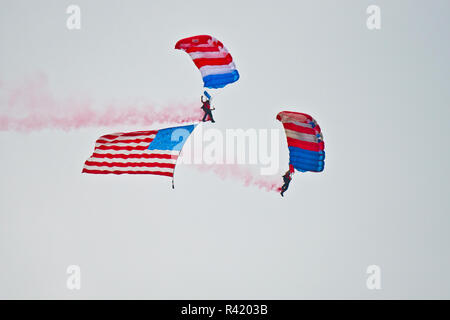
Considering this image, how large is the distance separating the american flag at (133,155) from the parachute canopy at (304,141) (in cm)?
369

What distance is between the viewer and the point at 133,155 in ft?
92.0

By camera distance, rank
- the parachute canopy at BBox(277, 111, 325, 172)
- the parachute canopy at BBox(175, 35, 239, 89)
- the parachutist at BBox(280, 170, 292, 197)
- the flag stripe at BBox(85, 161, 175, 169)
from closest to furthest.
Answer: the parachute canopy at BBox(277, 111, 325, 172)
the parachute canopy at BBox(175, 35, 239, 89)
the flag stripe at BBox(85, 161, 175, 169)
the parachutist at BBox(280, 170, 292, 197)

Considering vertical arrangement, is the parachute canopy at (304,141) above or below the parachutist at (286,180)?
above

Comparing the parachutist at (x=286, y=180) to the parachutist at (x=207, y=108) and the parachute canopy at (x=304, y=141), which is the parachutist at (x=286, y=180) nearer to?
the parachute canopy at (x=304, y=141)

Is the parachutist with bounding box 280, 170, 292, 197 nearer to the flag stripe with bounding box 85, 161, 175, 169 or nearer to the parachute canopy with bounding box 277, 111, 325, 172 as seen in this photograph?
the parachute canopy with bounding box 277, 111, 325, 172

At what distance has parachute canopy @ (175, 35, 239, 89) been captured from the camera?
26516 mm

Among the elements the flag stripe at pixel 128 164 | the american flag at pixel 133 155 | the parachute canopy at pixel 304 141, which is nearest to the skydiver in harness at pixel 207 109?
the american flag at pixel 133 155

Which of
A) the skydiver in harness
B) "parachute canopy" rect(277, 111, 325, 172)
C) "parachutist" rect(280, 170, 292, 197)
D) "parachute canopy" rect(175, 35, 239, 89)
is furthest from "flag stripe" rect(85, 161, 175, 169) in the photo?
"parachute canopy" rect(277, 111, 325, 172)

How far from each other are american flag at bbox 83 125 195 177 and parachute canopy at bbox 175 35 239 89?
2.53 meters

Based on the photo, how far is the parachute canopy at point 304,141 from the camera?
86.2 ft

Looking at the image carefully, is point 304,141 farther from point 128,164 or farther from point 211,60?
point 128,164

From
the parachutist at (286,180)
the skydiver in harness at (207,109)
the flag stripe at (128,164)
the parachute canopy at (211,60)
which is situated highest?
the parachute canopy at (211,60)
